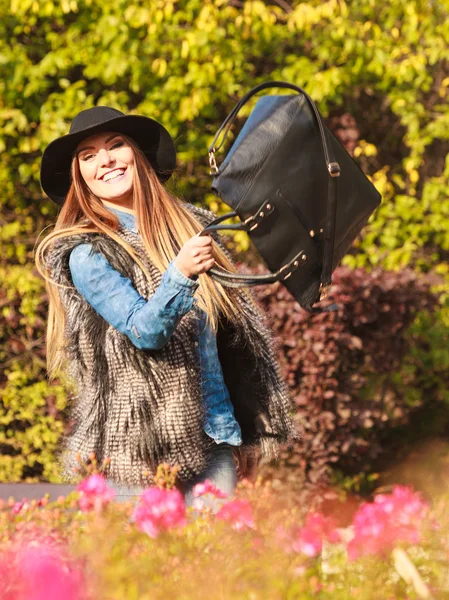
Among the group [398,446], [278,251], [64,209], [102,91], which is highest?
[102,91]

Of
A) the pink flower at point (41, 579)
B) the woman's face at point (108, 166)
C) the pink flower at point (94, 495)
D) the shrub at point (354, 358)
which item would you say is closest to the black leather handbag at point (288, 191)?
the woman's face at point (108, 166)

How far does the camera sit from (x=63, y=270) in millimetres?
2537

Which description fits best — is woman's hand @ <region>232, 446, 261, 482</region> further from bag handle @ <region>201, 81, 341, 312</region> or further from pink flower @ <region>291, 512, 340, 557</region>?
pink flower @ <region>291, 512, 340, 557</region>

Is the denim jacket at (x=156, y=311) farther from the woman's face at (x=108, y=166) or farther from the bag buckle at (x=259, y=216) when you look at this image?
the bag buckle at (x=259, y=216)

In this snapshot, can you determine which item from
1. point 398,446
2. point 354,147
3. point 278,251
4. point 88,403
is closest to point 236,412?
point 88,403

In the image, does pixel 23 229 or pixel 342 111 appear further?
pixel 342 111

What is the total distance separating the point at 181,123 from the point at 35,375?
1.87 meters

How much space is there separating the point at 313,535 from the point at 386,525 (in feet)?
0.45

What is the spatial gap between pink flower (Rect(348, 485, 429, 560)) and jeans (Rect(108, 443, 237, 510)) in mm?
793

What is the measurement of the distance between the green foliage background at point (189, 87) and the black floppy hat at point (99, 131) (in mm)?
2181

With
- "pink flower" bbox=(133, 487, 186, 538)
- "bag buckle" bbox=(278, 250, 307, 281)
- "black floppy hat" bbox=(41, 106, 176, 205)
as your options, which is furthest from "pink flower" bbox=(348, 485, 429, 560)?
"black floppy hat" bbox=(41, 106, 176, 205)

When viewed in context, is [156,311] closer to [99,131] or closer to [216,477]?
[216,477]

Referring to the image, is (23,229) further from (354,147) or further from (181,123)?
(354,147)

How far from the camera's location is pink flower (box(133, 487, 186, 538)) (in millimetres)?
1699
